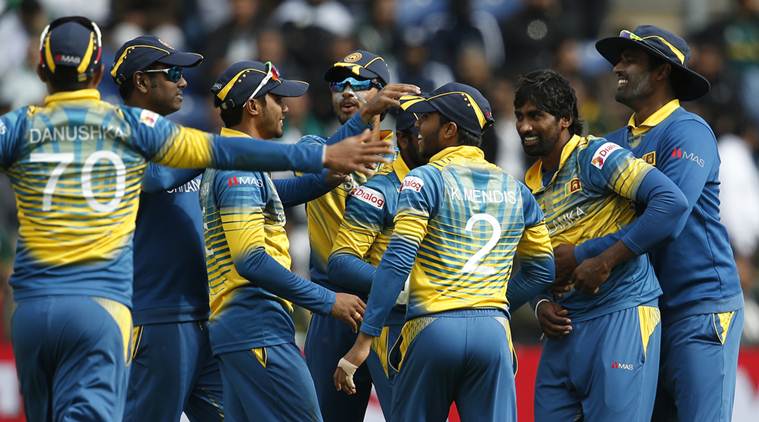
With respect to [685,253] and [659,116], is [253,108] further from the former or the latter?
[685,253]

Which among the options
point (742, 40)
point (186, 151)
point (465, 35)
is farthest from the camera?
point (742, 40)

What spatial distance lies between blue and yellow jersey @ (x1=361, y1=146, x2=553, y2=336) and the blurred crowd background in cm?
608

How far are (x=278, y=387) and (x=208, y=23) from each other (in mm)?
8716

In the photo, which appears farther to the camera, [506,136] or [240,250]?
[506,136]

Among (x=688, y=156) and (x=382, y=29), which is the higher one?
(x=382, y=29)

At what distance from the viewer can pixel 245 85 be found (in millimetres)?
7672

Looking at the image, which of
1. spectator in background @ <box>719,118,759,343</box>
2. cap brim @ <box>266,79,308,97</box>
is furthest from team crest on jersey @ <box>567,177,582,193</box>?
spectator in background @ <box>719,118,759,343</box>

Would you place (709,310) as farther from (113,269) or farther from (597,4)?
(597,4)

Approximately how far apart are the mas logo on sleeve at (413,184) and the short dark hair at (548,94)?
112 cm

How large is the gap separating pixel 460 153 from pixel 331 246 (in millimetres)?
1360

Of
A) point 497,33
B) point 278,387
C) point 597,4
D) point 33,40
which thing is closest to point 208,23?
point 33,40

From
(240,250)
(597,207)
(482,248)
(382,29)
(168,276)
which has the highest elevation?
(382,29)

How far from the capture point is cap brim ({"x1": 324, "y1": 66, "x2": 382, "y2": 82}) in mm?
8375

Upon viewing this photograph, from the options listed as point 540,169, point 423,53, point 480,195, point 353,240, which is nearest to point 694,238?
point 540,169
